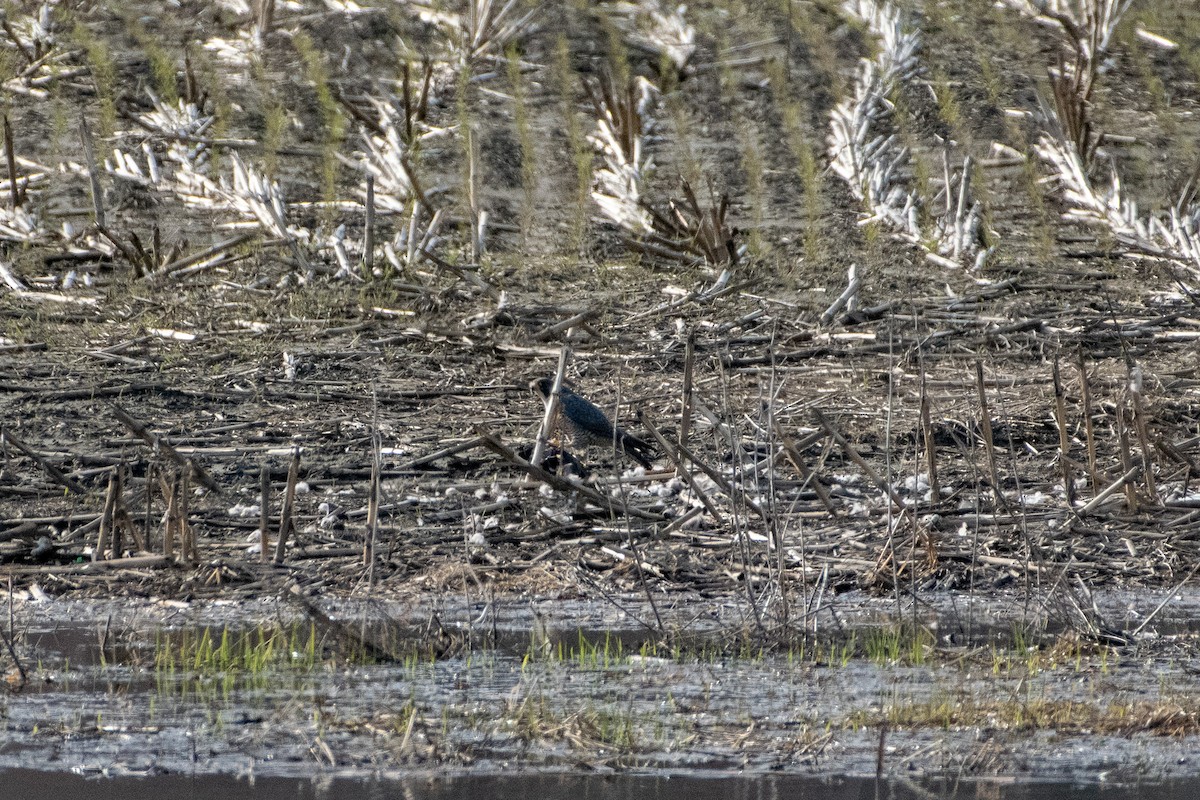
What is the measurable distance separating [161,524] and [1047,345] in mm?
5612

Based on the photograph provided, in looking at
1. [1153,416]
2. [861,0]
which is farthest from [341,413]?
[861,0]

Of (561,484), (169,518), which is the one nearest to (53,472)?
(169,518)

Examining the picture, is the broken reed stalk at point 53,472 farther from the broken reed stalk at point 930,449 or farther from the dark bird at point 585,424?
the broken reed stalk at point 930,449

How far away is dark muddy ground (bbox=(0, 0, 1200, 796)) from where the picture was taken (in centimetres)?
610

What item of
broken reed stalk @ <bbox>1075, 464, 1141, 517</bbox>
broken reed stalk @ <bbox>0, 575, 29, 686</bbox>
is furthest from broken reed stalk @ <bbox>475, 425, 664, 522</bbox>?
broken reed stalk @ <bbox>0, 575, 29, 686</bbox>

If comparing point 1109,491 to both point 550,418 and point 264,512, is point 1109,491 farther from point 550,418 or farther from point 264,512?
point 264,512

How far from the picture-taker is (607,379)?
10.4 m

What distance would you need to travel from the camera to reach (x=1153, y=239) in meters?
12.7

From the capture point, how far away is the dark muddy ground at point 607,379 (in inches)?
240

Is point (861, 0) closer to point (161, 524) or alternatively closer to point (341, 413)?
point (341, 413)

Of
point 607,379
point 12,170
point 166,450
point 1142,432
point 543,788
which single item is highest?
point 12,170

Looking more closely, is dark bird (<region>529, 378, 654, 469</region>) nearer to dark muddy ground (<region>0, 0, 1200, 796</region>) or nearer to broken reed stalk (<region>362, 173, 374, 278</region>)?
dark muddy ground (<region>0, 0, 1200, 796</region>)

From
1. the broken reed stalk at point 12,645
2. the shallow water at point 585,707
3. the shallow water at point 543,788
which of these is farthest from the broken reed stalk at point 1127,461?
the broken reed stalk at point 12,645

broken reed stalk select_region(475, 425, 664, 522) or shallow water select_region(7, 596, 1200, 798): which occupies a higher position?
broken reed stalk select_region(475, 425, 664, 522)
